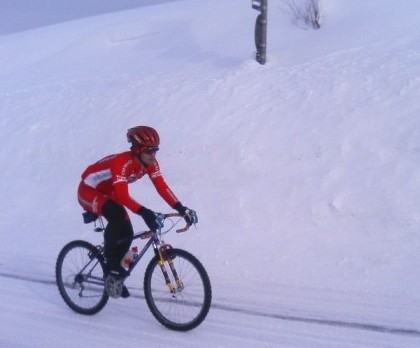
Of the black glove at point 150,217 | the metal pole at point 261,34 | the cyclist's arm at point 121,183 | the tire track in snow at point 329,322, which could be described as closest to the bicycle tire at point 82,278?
the cyclist's arm at point 121,183

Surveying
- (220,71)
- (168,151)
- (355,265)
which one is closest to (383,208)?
(355,265)

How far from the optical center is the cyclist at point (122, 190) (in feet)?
16.2

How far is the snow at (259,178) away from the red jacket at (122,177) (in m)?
1.30

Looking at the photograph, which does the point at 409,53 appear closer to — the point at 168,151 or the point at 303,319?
the point at 168,151

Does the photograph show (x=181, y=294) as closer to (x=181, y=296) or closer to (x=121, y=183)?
(x=181, y=296)

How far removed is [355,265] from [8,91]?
13727 millimetres

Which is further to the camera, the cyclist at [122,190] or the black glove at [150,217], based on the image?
the cyclist at [122,190]

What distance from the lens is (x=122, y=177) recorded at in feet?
16.3

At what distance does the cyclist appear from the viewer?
195 inches

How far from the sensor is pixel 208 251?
7.36m

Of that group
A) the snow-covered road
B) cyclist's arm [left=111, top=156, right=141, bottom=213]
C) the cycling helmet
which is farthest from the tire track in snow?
the cycling helmet

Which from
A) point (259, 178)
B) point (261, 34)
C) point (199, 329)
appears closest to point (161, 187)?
point (199, 329)

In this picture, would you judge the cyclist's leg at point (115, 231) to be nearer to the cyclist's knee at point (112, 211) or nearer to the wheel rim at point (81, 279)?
the cyclist's knee at point (112, 211)

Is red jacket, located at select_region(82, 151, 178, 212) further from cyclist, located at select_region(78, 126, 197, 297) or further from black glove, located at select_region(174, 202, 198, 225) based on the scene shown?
black glove, located at select_region(174, 202, 198, 225)
